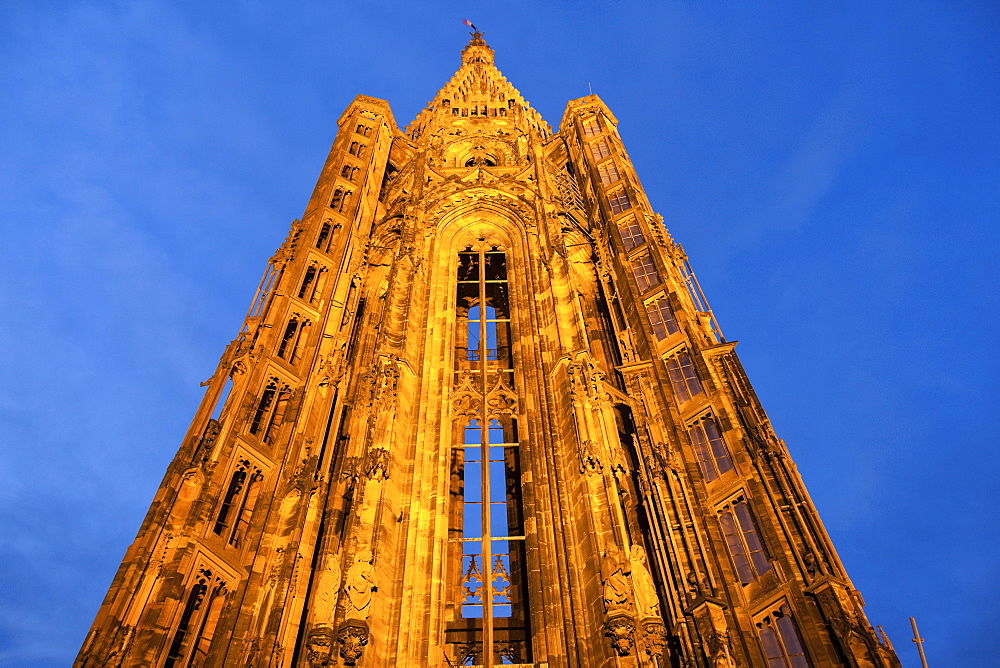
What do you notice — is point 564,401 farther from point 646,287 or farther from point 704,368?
point 646,287

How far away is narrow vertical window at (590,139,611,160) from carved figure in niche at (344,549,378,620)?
23057mm

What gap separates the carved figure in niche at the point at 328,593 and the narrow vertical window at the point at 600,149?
76.8 ft

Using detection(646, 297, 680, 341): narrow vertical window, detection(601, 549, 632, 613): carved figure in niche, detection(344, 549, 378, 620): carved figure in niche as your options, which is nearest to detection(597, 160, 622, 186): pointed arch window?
detection(646, 297, 680, 341): narrow vertical window

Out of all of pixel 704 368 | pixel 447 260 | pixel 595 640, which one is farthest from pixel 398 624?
pixel 447 260

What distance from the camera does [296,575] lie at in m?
18.1

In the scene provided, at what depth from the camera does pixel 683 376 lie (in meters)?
22.3

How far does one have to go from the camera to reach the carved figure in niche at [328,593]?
14.7m

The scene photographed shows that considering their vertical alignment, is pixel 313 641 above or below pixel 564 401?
below

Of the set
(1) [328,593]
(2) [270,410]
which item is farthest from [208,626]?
(2) [270,410]

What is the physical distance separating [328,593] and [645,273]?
1598 centimetres

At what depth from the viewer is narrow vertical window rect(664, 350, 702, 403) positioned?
21812 millimetres

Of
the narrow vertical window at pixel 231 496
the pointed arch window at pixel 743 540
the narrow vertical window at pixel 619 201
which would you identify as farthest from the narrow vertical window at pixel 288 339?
the pointed arch window at pixel 743 540

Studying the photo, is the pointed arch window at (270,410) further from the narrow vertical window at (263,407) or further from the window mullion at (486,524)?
the window mullion at (486,524)

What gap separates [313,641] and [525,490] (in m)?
6.74
